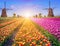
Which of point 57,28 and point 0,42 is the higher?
point 57,28

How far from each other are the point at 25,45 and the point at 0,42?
0.79 meters

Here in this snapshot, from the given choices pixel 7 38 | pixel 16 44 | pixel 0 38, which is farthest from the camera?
pixel 7 38

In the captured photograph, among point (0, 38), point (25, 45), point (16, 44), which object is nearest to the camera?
point (25, 45)

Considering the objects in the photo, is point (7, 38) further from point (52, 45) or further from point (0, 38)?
point (52, 45)

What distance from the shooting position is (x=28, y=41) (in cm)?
445

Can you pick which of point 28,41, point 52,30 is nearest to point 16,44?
point 28,41

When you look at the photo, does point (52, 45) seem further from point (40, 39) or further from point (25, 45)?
point (25, 45)

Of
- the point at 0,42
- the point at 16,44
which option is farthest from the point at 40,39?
the point at 0,42

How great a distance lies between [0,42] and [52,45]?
137cm

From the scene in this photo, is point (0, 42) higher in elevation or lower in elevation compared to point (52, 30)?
lower

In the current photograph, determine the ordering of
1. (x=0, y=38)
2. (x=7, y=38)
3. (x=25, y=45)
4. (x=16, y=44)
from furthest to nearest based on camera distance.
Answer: (x=7, y=38) < (x=0, y=38) < (x=16, y=44) < (x=25, y=45)

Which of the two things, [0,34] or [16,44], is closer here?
[16,44]

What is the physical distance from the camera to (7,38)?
5.46 meters

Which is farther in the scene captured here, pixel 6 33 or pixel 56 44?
pixel 6 33
